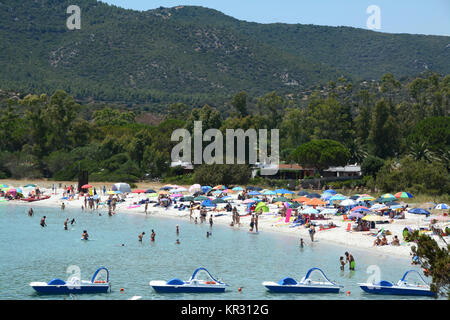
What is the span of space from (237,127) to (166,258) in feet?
165

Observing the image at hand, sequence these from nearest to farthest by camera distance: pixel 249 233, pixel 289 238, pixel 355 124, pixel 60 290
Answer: pixel 60 290 → pixel 289 238 → pixel 249 233 → pixel 355 124

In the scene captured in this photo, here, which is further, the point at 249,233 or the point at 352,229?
the point at 249,233

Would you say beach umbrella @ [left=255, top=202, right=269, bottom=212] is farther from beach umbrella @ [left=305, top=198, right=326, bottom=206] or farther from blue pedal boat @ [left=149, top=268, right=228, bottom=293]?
blue pedal boat @ [left=149, top=268, right=228, bottom=293]

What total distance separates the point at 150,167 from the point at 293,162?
19.2m

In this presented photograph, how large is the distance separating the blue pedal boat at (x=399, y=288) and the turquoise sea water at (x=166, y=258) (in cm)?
35

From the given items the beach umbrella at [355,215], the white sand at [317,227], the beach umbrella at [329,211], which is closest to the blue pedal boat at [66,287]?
the white sand at [317,227]

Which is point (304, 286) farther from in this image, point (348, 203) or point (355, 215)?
point (348, 203)

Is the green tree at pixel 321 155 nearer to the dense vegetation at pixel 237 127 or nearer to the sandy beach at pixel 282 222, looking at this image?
the dense vegetation at pixel 237 127

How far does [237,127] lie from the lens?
83188 millimetres

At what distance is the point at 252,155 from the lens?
7562cm

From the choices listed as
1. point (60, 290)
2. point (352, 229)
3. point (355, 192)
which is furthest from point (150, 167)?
point (60, 290)

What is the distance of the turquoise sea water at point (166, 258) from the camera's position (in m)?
26.5
